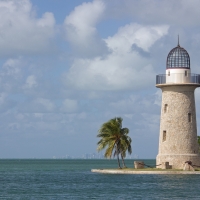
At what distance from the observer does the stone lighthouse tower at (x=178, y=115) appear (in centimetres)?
5797

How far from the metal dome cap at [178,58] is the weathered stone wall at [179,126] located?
6.47 ft

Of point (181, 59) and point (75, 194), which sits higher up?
point (181, 59)

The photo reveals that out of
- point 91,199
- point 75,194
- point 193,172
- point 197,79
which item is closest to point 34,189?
point 75,194

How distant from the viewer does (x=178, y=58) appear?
5906 centimetres

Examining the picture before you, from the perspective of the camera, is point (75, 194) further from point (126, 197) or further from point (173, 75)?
point (173, 75)

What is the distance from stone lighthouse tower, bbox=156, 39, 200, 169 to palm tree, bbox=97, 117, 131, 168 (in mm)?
6631

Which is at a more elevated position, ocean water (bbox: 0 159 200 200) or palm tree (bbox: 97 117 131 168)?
palm tree (bbox: 97 117 131 168)

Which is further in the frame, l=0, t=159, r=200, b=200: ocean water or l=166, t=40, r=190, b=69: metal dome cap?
l=166, t=40, r=190, b=69: metal dome cap

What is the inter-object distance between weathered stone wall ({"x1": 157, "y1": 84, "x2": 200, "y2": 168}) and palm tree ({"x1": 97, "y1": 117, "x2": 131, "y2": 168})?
22.8 feet

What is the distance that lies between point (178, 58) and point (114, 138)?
10.9 m

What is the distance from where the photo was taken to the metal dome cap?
193 ft

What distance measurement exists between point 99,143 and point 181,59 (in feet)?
41.5

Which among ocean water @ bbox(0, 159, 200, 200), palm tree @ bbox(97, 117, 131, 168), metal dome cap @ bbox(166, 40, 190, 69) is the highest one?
metal dome cap @ bbox(166, 40, 190, 69)

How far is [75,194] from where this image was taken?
45.4 meters
